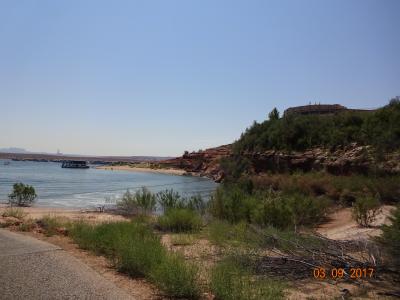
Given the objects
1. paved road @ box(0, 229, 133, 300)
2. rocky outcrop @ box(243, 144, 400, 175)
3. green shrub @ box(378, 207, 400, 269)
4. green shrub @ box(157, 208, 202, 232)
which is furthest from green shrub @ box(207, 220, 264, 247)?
rocky outcrop @ box(243, 144, 400, 175)

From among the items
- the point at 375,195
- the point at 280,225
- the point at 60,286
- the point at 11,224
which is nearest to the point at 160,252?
the point at 60,286

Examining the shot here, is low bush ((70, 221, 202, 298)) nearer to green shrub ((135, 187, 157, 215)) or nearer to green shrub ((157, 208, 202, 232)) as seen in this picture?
green shrub ((157, 208, 202, 232))

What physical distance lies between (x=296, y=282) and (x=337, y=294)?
0.97 metres

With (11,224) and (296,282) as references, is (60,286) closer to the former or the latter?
(296,282)

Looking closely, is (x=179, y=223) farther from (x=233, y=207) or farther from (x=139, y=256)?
(x=139, y=256)

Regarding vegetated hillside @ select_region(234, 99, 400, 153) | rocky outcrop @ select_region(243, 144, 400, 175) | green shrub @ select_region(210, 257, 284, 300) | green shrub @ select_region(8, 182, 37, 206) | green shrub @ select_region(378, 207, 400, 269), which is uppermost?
vegetated hillside @ select_region(234, 99, 400, 153)

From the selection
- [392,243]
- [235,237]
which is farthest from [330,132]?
[392,243]

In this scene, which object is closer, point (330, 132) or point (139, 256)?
point (139, 256)

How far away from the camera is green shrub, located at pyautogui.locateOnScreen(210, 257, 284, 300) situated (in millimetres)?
6191

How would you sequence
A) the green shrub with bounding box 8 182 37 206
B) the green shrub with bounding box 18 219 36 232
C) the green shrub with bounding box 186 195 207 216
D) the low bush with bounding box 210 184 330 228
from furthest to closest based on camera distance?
the green shrub with bounding box 8 182 37 206 → the green shrub with bounding box 186 195 207 216 → the low bush with bounding box 210 184 330 228 → the green shrub with bounding box 18 219 36 232
